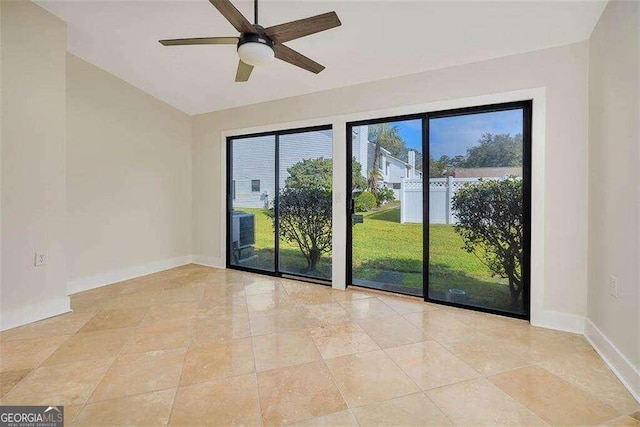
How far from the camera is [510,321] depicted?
2801mm

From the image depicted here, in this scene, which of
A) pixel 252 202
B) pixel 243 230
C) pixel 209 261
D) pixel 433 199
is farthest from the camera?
pixel 209 261

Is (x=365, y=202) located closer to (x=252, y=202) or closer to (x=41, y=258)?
(x=252, y=202)

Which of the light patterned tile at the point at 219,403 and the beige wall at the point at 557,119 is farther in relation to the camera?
the beige wall at the point at 557,119

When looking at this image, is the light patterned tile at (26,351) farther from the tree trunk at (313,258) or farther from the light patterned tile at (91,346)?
the tree trunk at (313,258)

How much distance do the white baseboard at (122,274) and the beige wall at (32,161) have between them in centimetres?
71

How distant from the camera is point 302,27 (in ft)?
6.55

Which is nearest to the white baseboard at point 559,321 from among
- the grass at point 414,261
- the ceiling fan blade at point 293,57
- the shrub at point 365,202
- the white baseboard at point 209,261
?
the grass at point 414,261

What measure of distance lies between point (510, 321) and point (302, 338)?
192cm

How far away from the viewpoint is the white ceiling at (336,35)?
2367 millimetres

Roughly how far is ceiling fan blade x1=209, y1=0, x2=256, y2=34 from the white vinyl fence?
2188 millimetres

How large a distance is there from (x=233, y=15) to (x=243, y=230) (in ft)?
10.8

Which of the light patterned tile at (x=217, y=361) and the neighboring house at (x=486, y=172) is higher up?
the neighboring house at (x=486, y=172)

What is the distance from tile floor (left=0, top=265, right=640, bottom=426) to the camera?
1597mm

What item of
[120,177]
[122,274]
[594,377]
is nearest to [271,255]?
[122,274]
